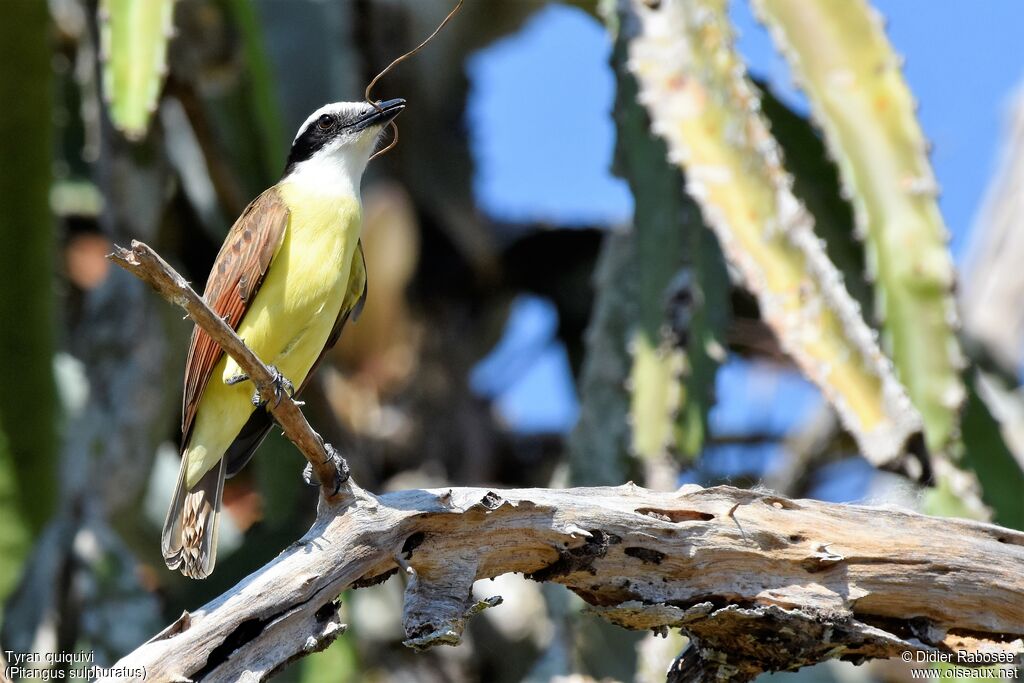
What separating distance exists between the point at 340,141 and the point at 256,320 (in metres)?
0.87

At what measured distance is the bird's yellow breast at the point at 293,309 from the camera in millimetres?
3988

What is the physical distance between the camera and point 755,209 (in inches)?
157

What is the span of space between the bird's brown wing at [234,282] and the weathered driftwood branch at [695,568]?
1186mm

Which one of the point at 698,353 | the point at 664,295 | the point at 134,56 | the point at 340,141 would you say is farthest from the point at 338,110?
the point at 698,353

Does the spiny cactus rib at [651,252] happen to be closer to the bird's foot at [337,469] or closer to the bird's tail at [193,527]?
the bird's tail at [193,527]

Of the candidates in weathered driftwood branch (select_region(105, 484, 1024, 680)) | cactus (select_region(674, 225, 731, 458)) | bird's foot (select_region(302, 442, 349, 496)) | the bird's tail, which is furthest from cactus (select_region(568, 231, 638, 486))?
bird's foot (select_region(302, 442, 349, 496))

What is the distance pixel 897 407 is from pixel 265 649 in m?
1.72

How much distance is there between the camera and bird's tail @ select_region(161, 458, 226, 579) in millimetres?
3992

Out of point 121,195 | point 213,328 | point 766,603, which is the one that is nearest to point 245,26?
point 121,195

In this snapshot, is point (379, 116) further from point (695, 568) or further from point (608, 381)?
point (695, 568)

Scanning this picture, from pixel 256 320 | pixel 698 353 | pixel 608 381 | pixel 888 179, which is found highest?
pixel 256 320

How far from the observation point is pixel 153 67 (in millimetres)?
4195

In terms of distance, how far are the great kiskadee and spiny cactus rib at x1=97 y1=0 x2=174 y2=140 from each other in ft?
1.43

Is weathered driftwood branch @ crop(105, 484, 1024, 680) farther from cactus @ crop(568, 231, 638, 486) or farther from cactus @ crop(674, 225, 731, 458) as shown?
cactus @ crop(568, 231, 638, 486)
